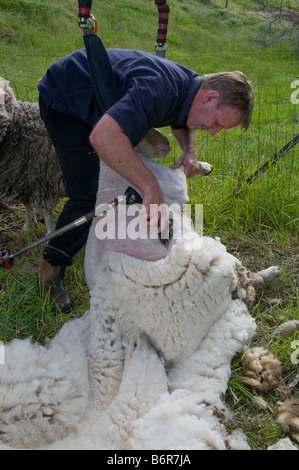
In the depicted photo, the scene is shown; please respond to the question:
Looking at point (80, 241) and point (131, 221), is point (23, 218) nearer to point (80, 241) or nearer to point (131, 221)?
point (80, 241)

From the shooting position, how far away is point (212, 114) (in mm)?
2127

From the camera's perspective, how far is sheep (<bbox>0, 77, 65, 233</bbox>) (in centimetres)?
290

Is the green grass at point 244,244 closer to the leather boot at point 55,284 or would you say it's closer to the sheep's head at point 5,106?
the leather boot at point 55,284

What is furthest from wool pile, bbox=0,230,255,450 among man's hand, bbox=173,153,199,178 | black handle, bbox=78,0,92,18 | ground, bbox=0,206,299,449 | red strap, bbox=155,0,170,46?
red strap, bbox=155,0,170,46

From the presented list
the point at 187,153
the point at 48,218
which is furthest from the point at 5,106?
the point at 187,153

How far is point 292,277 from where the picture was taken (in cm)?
275

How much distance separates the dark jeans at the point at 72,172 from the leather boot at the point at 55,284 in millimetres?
56

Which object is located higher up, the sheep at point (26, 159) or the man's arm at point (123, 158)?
the man's arm at point (123, 158)

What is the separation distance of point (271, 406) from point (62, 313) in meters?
1.28

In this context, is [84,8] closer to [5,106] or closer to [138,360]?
[5,106]

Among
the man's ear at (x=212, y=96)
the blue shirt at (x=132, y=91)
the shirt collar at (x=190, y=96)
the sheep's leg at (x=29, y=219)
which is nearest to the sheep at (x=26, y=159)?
the sheep's leg at (x=29, y=219)

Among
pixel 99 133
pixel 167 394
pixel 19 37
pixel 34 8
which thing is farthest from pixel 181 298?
pixel 34 8

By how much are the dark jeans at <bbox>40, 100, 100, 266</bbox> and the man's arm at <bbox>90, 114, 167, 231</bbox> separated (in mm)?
512

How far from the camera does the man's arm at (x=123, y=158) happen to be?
5.80ft
